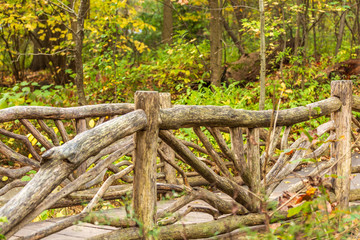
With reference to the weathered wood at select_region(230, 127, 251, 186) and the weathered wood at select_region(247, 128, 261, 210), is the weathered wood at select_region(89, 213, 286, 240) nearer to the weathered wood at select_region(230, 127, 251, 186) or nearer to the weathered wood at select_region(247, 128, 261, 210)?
the weathered wood at select_region(247, 128, 261, 210)

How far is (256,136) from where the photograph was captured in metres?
4.28

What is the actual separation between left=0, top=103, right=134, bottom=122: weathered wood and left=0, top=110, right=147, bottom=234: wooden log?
158 centimetres

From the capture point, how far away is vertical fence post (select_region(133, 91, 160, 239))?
3.24 meters

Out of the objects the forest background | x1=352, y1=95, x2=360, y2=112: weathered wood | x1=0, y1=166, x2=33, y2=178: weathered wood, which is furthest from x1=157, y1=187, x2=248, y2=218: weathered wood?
the forest background

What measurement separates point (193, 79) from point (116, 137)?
30.6 feet

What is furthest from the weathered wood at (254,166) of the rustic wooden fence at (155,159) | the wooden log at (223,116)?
the wooden log at (223,116)

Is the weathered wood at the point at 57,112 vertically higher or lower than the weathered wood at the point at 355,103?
higher

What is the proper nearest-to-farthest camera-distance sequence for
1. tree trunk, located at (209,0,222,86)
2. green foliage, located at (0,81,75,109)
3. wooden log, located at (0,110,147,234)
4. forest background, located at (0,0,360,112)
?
wooden log, located at (0,110,147,234) < green foliage, located at (0,81,75,109) < forest background, located at (0,0,360,112) < tree trunk, located at (209,0,222,86)

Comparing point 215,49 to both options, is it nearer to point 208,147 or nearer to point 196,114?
point 208,147

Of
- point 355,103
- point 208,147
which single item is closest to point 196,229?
point 208,147

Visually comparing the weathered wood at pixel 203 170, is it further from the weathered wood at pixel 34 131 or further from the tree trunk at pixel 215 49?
the tree trunk at pixel 215 49

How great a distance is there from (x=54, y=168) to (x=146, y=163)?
2.70ft

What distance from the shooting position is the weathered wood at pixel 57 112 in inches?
163

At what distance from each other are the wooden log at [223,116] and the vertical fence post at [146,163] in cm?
12
